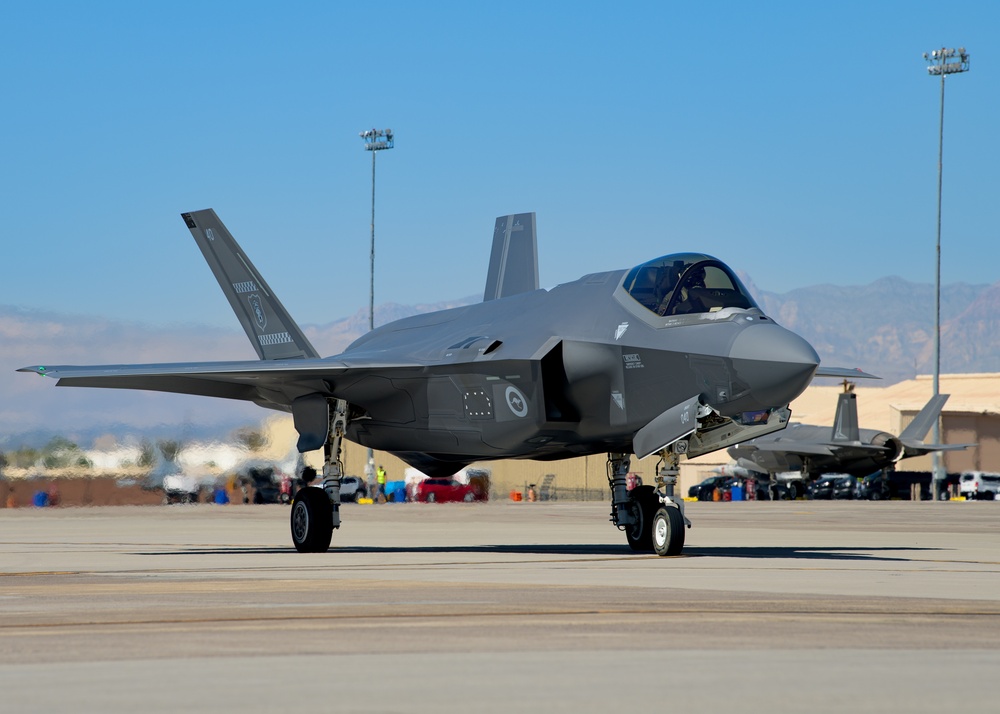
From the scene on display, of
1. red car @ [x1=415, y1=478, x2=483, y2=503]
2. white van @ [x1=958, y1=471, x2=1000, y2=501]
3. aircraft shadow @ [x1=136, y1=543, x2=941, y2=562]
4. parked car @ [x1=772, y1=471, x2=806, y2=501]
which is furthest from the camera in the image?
white van @ [x1=958, y1=471, x2=1000, y2=501]

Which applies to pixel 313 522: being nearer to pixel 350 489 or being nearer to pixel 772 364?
pixel 772 364

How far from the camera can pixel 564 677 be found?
6051 mm

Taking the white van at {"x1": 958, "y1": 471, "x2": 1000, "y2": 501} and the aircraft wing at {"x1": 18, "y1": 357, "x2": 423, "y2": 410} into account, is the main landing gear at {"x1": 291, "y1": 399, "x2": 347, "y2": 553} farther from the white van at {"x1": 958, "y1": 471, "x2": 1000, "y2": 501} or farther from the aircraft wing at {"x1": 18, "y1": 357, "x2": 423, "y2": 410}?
the white van at {"x1": 958, "y1": 471, "x2": 1000, "y2": 501}

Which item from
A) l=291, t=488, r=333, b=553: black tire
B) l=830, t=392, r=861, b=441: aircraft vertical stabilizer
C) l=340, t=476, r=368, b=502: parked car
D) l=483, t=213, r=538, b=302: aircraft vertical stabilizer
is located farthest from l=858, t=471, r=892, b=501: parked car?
l=291, t=488, r=333, b=553: black tire

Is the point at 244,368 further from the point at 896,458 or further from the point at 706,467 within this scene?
the point at 706,467

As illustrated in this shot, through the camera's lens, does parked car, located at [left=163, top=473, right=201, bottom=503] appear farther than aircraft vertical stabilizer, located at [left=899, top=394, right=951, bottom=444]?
No

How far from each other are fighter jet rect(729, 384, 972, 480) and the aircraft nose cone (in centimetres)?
4018

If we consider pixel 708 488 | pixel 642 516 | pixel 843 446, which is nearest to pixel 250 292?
pixel 642 516

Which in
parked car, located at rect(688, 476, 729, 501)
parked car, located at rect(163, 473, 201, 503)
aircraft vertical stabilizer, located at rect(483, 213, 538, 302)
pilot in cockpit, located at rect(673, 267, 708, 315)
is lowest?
parked car, located at rect(688, 476, 729, 501)

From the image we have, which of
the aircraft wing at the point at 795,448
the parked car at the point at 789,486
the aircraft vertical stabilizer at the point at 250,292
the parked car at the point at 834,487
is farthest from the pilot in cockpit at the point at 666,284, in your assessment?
the parked car at the point at 834,487

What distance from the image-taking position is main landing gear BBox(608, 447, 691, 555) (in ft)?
54.4

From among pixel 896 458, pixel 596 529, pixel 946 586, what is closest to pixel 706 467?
pixel 896 458

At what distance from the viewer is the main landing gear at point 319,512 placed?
19125mm

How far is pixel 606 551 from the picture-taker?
1941cm
